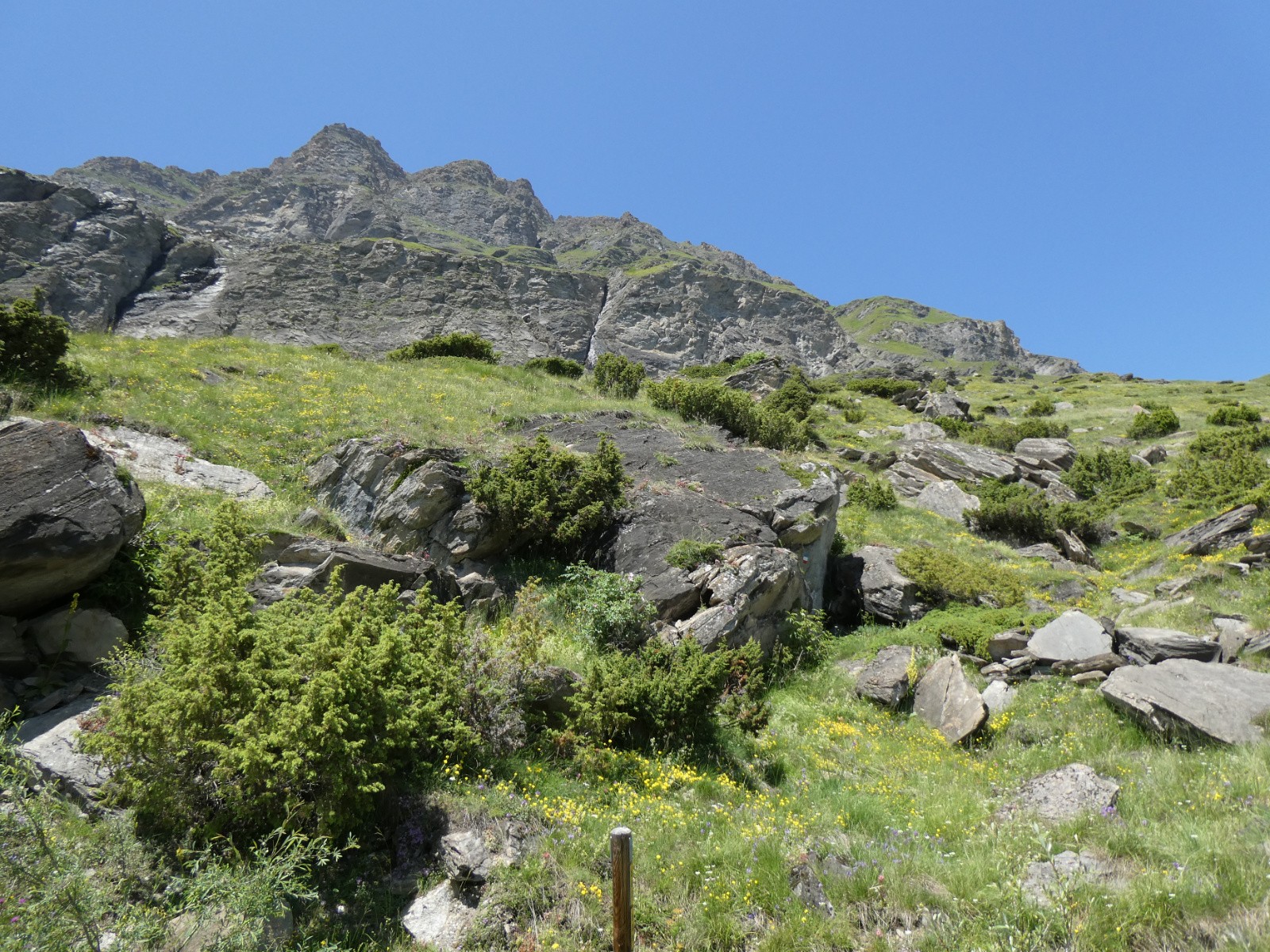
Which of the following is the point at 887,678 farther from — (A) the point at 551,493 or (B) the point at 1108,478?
(B) the point at 1108,478

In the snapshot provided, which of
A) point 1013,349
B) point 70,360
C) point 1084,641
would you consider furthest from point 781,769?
point 1013,349

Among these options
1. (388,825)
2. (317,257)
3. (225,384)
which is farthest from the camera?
(317,257)

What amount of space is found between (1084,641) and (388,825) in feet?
35.1

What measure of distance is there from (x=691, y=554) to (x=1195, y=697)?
717 cm

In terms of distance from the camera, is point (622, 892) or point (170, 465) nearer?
point (622, 892)

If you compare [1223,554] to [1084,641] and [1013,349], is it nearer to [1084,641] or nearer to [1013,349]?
[1084,641]

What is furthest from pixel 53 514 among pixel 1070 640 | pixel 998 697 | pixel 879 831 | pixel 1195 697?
pixel 1070 640

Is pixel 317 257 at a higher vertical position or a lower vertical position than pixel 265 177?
lower

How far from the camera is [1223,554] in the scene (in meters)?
12.4

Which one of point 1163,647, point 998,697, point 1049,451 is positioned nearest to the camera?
point 1163,647

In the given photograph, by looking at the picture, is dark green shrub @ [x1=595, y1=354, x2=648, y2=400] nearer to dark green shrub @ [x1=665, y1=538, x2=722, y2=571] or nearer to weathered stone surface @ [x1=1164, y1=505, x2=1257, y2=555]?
dark green shrub @ [x1=665, y1=538, x2=722, y2=571]

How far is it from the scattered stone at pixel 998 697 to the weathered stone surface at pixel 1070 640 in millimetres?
931

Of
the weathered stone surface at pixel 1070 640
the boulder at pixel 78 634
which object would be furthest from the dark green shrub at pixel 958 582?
the boulder at pixel 78 634

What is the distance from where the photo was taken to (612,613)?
9656mm
